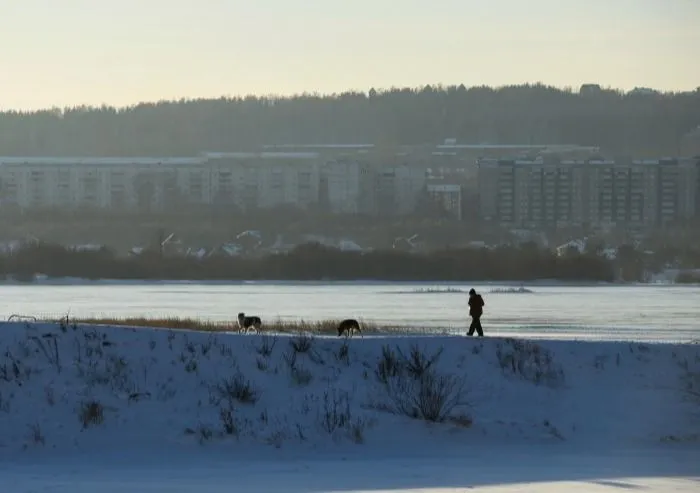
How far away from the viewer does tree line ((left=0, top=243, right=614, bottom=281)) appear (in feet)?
325

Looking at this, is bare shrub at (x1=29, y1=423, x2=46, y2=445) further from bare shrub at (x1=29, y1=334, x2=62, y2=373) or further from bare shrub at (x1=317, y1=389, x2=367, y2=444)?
bare shrub at (x1=317, y1=389, x2=367, y2=444)

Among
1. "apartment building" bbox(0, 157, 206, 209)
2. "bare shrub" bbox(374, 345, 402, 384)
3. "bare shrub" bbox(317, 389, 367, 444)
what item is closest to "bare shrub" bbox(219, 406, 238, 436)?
"bare shrub" bbox(317, 389, 367, 444)

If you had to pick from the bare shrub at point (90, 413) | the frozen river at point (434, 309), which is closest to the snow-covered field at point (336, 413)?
the bare shrub at point (90, 413)

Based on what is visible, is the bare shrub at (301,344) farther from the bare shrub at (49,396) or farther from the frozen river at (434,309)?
the frozen river at (434,309)

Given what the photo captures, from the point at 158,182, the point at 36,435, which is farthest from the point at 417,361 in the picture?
the point at 158,182

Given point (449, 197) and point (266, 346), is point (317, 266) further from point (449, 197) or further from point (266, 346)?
point (266, 346)

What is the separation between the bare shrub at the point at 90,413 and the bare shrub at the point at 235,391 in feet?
4.48

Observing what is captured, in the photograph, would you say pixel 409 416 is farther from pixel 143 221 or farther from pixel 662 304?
pixel 143 221

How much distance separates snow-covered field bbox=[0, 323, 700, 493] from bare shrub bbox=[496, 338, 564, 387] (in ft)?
0.11

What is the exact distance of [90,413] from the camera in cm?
1809

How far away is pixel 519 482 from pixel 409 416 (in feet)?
13.7

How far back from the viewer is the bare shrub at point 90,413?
1798cm

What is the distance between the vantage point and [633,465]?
16.4 metres

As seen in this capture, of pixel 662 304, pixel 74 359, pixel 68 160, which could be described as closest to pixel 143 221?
pixel 68 160
